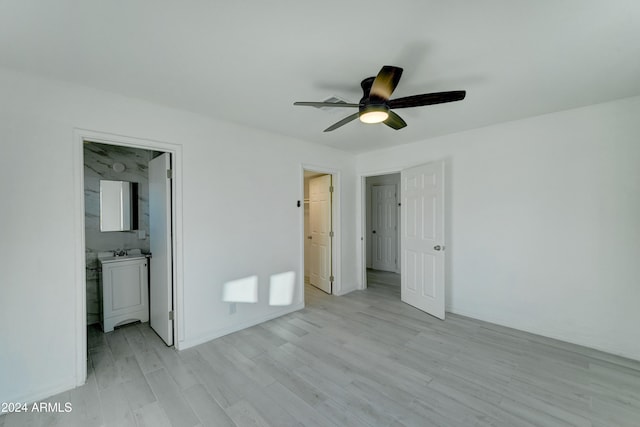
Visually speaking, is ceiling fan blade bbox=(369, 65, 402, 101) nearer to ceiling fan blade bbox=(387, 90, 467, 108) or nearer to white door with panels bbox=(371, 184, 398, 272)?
ceiling fan blade bbox=(387, 90, 467, 108)

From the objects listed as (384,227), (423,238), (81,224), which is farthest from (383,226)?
(81,224)

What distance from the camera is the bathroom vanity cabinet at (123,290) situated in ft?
10.2

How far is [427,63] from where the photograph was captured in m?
1.88

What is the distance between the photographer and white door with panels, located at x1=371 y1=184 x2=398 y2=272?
6.24m

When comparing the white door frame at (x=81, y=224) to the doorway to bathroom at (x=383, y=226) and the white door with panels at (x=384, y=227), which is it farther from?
the white door with panels at (x=384, y=227)

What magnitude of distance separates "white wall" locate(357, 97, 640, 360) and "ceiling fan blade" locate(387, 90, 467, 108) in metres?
1.89

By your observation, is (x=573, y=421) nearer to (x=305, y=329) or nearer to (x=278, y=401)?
(x=278, y=401)

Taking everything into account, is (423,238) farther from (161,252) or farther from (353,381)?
(161,252)

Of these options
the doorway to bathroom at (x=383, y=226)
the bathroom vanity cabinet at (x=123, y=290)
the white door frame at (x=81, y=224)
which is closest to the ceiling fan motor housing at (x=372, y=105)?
the white door frame at (x=81, y=224)

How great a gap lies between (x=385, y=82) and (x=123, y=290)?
12.2ft

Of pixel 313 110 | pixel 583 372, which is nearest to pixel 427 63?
pixel 313 110

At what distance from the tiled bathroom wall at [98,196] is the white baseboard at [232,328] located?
1562 mm

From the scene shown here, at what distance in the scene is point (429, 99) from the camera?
1902mm

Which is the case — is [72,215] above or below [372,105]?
below
